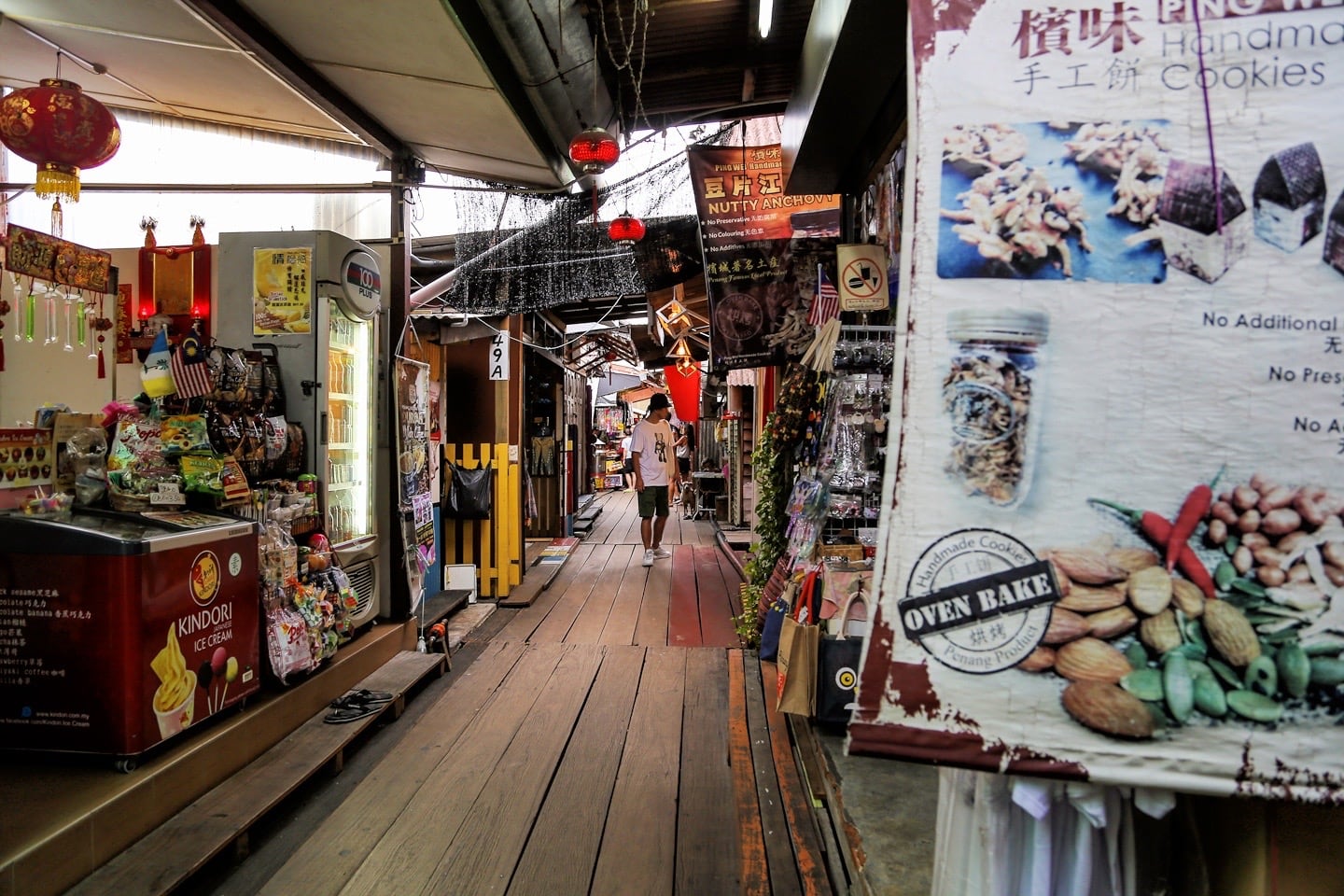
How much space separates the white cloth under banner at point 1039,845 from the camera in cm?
142

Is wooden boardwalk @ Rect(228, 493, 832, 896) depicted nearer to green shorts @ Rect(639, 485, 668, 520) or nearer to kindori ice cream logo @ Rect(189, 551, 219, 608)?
kindori ice cream logo @ Rect(189, 551, 219, 608)

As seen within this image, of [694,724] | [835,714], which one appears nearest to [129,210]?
[694,724]

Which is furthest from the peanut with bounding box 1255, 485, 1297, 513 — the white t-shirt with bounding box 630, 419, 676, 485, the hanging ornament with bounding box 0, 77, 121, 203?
the white t-shirt with bounding box 630, 419, 676, 485

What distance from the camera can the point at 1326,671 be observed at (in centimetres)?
121

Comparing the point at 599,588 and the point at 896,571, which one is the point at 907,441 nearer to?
the point at 896,571

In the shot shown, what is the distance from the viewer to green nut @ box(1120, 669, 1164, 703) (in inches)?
48.7

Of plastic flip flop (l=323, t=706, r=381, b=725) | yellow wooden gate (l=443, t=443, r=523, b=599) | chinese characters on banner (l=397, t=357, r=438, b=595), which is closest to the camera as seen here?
plastic flip flop (l=323, t=706, r=381, b=725)

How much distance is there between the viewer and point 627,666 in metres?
5.74

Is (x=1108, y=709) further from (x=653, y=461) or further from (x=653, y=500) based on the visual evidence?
(x=653, y=500)

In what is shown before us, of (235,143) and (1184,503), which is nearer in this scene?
(1184,503)

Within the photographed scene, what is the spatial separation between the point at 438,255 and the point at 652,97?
3412mm

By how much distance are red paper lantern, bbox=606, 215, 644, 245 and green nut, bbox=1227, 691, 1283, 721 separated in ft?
19.4

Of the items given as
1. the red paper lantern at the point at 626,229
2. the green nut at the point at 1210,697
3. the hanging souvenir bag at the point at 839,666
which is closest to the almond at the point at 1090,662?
the green nut at the point at 1210,697

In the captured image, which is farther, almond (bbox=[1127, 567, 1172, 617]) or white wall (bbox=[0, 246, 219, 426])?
white wall (bbox=[0, 246, 219, 426])
